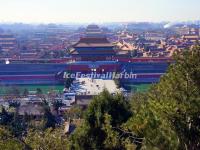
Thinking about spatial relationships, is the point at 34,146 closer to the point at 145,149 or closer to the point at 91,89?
the point at 145,149

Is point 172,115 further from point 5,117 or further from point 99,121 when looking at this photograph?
point 5,117

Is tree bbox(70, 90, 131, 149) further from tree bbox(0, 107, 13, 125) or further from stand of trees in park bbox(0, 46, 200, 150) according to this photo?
tree bbox(0, 107, 13, 125)

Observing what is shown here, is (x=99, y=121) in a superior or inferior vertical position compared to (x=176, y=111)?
inferior

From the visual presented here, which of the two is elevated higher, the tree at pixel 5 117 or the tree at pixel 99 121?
the tree at pixel 99 121

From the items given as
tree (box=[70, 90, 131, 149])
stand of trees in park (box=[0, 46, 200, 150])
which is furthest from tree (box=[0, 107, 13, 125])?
stand of trees in park (box=[0, 46, 200, 150])

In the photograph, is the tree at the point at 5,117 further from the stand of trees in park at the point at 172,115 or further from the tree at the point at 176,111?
the tree at the point at 176,111

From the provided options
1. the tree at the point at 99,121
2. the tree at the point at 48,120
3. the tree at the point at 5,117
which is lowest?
the tree at the point at 48,120

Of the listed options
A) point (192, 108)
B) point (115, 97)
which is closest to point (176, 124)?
point (192, 108)

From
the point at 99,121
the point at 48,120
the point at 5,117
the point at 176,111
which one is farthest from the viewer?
the point at 48,120

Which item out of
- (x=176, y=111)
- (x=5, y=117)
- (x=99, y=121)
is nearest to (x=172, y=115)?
(x=176, y=111)

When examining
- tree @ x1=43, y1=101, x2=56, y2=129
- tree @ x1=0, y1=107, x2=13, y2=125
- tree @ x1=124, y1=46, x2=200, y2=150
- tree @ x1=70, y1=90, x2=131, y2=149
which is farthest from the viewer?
tree @ x1=43, y1=101, x2=56, y2=129

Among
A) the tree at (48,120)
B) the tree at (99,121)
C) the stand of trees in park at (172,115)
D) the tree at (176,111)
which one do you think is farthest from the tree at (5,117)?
the tree at (176,111)
